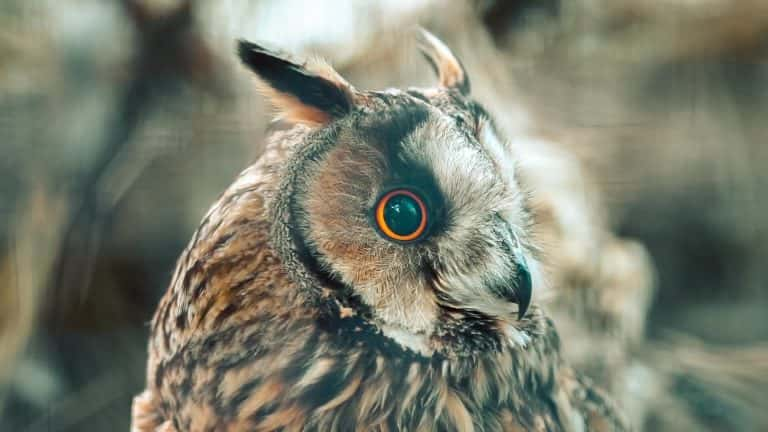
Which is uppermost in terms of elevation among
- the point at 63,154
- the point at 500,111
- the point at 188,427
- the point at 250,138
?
the point at 500,111

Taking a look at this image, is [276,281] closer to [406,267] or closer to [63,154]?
[406,267]

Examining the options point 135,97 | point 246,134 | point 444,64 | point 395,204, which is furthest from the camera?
point 135,97

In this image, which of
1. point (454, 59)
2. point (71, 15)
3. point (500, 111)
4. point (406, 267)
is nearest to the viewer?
point (406, 267)

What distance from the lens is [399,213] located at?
589 millimetres

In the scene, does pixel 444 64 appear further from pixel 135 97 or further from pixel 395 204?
pixel 135 97

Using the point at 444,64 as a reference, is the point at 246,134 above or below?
below

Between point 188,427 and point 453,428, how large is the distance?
0.29 m

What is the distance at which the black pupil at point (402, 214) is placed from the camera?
0.59 m

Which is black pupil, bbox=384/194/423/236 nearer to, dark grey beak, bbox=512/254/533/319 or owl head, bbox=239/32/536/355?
owl head, bbox=239/32/536/355

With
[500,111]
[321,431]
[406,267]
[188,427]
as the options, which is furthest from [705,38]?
[188,427]

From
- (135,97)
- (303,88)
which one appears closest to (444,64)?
(303,88)

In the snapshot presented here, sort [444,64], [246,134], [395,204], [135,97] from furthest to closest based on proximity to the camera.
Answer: [135,97], [246,134], [444,64], [395,204]

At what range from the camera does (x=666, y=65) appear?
1.06 metres

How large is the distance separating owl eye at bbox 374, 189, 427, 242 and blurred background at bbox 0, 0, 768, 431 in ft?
0.70
